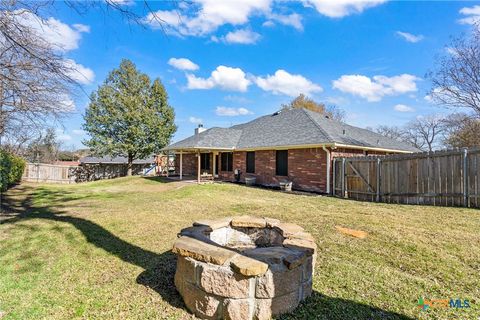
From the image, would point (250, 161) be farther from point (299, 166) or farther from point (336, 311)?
point (336, 311)

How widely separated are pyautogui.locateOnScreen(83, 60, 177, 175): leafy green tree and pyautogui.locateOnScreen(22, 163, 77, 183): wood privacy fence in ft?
10.0

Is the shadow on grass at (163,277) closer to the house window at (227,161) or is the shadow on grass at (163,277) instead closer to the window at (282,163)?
the window at (282,163)

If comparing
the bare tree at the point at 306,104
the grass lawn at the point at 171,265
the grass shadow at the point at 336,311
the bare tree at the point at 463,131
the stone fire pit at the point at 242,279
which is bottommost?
the grass shadow at the point at 336,311

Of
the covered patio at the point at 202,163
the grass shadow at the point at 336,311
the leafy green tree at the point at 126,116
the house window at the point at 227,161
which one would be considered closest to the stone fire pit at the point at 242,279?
the grass shadow at the point at 336,311

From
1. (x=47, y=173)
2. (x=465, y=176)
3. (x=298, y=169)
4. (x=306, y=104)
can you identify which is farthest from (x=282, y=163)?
(x=306, y=104)

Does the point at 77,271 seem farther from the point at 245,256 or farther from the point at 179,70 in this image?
the point at 179,70

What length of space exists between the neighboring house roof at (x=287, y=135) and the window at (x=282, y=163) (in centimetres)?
57

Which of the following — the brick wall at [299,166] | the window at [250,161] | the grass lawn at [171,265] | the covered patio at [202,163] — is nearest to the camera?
the grass lawn at [171,265]

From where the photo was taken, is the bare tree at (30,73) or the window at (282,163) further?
the window at (282,163)

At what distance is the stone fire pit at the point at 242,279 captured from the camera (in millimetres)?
2438

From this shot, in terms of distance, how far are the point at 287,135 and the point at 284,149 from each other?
50.2 inches

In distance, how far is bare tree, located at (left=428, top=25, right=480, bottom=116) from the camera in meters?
15.1

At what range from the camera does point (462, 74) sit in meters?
16.1

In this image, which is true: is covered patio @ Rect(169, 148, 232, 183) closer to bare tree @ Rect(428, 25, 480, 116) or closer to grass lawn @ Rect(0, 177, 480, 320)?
grass lawn @ Rect(0, 177, 480, 320)
